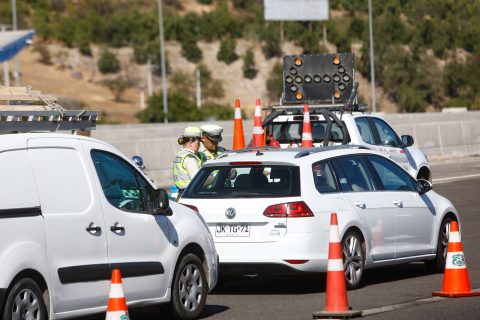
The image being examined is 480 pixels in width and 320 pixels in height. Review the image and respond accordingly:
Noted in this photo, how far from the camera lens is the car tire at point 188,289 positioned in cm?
1044

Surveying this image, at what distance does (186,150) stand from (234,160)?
1935mm

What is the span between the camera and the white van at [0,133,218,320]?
8.62 meters

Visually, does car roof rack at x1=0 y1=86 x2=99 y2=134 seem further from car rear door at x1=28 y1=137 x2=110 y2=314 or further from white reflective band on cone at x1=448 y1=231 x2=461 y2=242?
white reflective band on cone at x1=448 y1=231 x2=461 y2=242

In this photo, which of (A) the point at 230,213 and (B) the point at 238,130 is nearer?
(A) the point at 230,213

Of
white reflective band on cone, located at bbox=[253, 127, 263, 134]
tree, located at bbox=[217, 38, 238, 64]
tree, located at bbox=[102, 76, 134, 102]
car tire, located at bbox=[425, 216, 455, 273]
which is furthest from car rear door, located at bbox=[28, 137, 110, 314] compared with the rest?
tree, located at bbox=[217, 38, 238, 64]

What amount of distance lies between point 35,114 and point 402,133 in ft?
83.7

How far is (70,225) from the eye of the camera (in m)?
9.11

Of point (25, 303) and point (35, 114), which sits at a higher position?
point (35, 114)

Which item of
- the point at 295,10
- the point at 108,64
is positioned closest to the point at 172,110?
the point at 108,64

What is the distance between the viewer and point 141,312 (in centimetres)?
1158

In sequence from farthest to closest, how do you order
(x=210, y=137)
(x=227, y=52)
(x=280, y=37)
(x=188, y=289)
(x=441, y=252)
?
1. (x=280, y=37)
2. (x=227, y=52)
3. (x=210, y=137)
4. (x=441, y=252)
5. (x=188, y=289)

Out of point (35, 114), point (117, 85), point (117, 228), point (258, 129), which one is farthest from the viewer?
point (117, 85)

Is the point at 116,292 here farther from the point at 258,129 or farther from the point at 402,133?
the point at 402,133

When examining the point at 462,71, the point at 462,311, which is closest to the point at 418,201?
the point at 462,311
